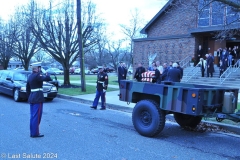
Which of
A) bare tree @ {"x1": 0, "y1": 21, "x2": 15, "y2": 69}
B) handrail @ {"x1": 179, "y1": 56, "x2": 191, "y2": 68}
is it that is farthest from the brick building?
bare tree @ {"x1": 0, "y1": 21, "x2": 15, "y2": 69}

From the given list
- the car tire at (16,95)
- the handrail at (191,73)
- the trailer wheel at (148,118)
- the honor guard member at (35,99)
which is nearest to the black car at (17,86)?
the car tire at (16,95)

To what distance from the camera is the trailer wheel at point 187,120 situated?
7227 millimetres

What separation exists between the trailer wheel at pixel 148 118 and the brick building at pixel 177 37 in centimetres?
1480

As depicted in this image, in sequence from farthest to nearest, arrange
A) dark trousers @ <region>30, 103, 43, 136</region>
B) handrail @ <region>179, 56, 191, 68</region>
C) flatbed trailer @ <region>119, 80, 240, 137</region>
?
handrail @ <region>179, 56, 191, 68</region>
dark trousers @ <region>30, 103, 43, 136</region>
flatbed trailer @ <region>119, 80, 240, 137</region>

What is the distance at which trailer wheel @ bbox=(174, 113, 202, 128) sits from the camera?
23.7 ft

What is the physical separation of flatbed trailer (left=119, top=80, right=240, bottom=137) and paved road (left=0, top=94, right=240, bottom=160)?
1.36 ft

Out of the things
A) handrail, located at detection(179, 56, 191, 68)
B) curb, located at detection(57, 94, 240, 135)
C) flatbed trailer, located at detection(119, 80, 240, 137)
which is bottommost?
curb, located at detection(57, 94, 240, 135)

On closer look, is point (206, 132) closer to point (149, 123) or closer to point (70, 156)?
point (149, 123)

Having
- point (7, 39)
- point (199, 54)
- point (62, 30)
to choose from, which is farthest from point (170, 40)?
point (7, 39)

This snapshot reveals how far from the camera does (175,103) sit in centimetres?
598

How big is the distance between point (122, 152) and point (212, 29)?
17308 mm

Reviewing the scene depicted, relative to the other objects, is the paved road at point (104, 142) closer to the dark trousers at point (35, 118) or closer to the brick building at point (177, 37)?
the dark trousers at point (35, 118)

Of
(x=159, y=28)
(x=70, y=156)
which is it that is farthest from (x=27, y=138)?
(x=159, y=28)

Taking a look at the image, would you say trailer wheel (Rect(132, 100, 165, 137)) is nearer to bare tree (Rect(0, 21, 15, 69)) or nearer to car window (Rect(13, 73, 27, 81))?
car window (Rect(13, 73, 27, 81))
